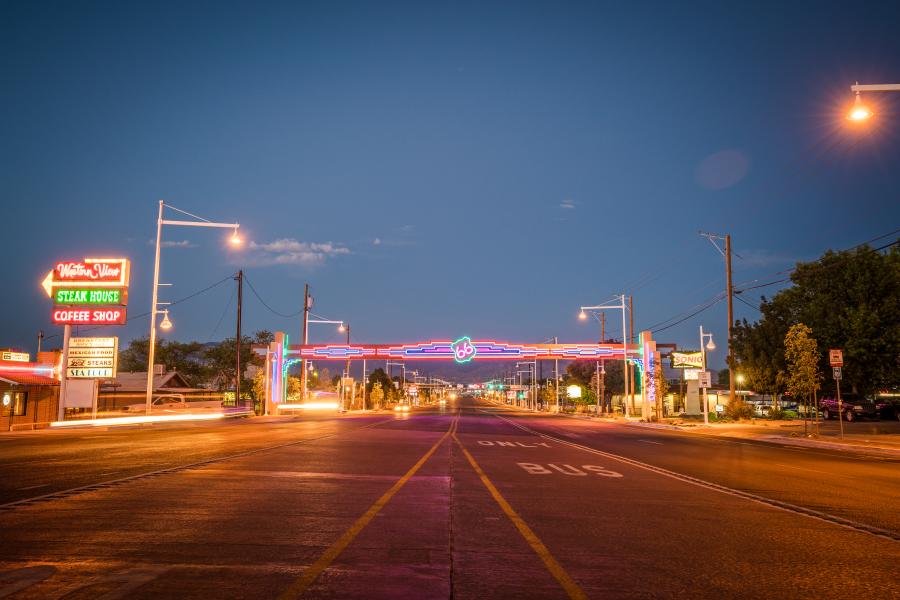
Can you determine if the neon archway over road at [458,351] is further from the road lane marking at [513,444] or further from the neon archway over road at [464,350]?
the road lane marking at [513,444]

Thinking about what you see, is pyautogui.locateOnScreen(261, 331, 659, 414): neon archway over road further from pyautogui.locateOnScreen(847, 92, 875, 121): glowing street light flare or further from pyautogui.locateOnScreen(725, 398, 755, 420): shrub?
pyautogui.locateOnScreen(847, 92, 875, 121): glowing street light flare

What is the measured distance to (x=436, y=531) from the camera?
773cm

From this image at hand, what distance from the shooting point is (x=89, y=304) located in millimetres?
35469

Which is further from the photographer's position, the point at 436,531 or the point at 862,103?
the point at 862,103

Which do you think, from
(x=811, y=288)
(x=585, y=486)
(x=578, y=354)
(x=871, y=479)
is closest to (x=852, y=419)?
(x=811, y=288)

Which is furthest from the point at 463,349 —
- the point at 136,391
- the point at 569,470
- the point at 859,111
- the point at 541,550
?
the point at 541,550

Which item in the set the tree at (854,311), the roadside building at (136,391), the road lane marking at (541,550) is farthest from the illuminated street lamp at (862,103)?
the roadside building at (136,391)

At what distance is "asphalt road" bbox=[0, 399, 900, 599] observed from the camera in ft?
17.8

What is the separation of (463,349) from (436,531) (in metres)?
56.6

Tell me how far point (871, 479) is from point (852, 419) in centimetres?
4163

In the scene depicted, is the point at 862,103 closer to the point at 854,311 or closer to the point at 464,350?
the point at 854,311

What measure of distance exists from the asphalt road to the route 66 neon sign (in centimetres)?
4802

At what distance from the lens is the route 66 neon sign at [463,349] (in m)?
63.8

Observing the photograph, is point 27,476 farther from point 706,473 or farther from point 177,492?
point 706,473
